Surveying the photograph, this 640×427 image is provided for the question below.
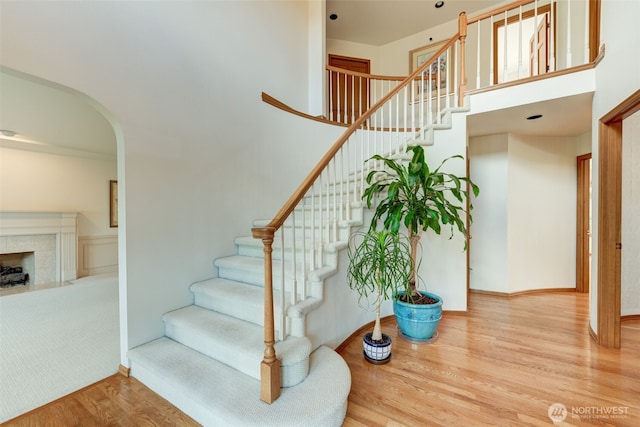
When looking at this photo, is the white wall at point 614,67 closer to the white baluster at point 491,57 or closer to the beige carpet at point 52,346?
the white baluster at point 491,57

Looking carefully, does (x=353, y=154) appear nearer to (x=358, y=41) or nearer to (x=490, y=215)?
(x=490, y=215)

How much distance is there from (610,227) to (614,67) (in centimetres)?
131

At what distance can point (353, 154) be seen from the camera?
3.43 meters

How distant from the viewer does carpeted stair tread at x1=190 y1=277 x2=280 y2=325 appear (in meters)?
2.03

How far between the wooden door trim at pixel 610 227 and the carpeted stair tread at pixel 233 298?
9.21 ft

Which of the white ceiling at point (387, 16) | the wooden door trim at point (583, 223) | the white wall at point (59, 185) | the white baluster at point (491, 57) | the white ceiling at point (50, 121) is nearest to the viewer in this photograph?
the white ceiling at point (50, 121)

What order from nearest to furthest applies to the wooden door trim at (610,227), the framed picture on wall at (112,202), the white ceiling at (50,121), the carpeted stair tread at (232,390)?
the carpeted stair tread at (232,390), the wooden door trim at (610,227), the white ceiling at (50,121), the framed picture on wall at (112,202)

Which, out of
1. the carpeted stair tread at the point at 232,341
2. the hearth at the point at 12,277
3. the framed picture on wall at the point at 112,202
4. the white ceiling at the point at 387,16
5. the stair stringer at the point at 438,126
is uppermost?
the white ceiling at the point at 387,16

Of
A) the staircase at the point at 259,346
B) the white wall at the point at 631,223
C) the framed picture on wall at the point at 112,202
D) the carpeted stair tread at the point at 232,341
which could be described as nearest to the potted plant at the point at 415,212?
the staircase at the point at 259,346

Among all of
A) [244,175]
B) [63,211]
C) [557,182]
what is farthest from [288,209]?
[63,211]

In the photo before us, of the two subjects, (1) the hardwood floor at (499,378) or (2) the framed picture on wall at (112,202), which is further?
(2) the framed picture on wall at (112,202)

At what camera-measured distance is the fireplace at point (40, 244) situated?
419 centimetres

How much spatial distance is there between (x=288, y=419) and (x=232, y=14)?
3.73 meters

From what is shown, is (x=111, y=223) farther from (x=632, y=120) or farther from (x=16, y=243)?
(x=632, y=120)
